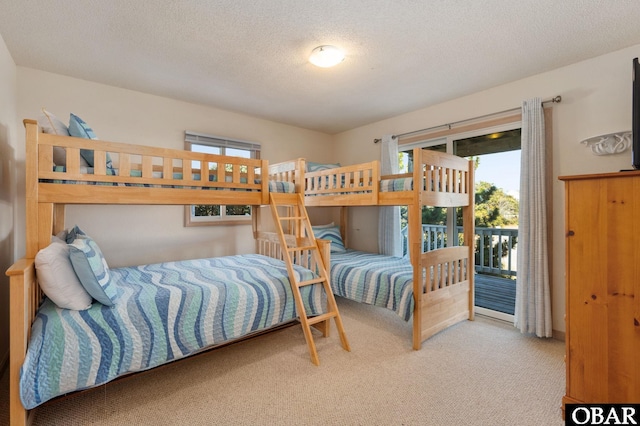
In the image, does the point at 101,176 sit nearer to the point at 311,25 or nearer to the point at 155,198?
the point at 155,198

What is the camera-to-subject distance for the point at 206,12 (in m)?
1.90

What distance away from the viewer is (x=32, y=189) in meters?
1.71

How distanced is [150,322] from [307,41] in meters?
2.24

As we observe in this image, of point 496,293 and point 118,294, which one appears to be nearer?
point 118,294

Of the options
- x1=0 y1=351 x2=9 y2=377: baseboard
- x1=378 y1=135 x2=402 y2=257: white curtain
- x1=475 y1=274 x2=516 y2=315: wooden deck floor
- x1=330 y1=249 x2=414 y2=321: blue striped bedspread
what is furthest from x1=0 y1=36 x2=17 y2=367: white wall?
x1=475 y1=274 x2=516 y2=315: wooden deck floor

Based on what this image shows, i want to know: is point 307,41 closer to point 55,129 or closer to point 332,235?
point 55,129

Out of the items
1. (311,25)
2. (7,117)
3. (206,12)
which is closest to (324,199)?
(311,25)

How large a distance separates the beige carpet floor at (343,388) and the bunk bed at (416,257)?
13.3 inches

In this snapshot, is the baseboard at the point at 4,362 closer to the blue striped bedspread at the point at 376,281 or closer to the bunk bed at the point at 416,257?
the bunk bed at the point at 416,257

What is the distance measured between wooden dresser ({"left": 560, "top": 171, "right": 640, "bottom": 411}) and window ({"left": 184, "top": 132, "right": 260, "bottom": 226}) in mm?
3397

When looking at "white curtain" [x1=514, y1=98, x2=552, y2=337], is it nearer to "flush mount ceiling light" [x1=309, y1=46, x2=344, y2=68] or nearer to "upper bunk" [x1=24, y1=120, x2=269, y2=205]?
"flush mount ceiling light" [x1=309, y1=46, x2=344, y2=68]

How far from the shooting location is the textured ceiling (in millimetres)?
1855

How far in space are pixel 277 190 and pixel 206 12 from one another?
144 cm

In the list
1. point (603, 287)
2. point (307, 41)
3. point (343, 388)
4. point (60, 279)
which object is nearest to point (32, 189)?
point (60, 279)
